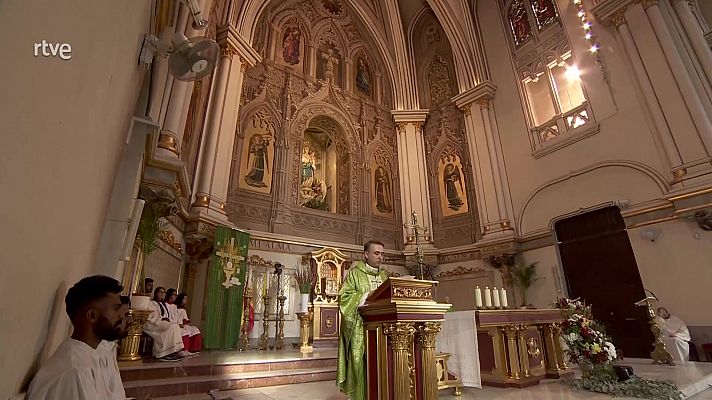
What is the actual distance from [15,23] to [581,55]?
502 inches

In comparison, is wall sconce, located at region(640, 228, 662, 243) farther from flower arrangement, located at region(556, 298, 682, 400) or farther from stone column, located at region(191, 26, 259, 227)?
stone column, located at region(191, 26, 259, 227)

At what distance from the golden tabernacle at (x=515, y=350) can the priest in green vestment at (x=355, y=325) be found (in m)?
2.33

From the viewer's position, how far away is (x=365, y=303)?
3.60 meters

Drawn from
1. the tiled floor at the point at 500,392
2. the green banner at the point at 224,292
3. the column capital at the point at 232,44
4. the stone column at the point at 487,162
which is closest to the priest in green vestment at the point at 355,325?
the tiled floor at the point at 500,392

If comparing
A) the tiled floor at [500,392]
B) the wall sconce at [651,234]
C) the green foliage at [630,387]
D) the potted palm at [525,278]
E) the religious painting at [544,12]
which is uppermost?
the religious painting at [544,12]

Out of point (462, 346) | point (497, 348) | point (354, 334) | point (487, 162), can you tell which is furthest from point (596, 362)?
point (487, 162)

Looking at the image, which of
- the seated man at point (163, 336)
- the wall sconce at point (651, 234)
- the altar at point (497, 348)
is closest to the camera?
the altar at point (497, 348)

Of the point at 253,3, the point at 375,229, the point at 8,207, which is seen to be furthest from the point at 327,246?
the point at 8,207

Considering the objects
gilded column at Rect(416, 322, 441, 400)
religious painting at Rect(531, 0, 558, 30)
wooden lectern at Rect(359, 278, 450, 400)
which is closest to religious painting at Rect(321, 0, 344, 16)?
religious painting at Rect(531, 0, 558, 30)

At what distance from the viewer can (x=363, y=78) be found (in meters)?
15.4

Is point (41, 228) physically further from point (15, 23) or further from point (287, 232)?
point (287, 232)

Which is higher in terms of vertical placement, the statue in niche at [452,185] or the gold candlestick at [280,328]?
the statue in niche at [452,185]

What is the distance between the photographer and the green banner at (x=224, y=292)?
8.02 m

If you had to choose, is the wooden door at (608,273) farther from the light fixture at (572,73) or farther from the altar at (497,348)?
the light fixture at (572,73)
